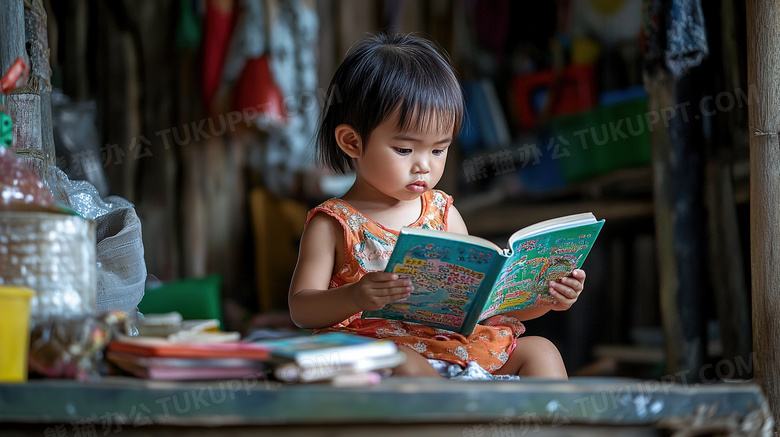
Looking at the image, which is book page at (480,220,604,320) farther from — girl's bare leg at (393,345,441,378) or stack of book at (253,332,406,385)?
stack of book at (253,332,406,385)

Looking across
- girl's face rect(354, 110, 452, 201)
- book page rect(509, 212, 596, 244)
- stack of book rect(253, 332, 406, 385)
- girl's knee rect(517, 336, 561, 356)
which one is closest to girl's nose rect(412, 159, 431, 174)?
girl's face rect(354, 110, 452, 201)

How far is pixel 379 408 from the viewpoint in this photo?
3.38ft

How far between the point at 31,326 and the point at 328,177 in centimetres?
350

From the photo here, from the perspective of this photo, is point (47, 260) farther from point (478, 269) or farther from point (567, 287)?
point (567, 287)

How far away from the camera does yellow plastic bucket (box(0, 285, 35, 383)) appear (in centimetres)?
106

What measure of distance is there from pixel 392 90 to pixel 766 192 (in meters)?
1.20

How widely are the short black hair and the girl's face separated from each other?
2 centimetres

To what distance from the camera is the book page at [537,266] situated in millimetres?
1500

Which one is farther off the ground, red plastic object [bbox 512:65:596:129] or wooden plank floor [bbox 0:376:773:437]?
red plastic object [bbox 512:65:596:129]

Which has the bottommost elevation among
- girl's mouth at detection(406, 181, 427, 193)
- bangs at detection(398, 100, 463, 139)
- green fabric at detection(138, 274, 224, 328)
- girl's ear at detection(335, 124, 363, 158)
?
green fabric at detection(138, 274, 224, 328)

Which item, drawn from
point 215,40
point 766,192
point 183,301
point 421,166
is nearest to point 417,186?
point 421,166

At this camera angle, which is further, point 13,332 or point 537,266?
point 537,266

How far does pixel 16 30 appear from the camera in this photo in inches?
75.9

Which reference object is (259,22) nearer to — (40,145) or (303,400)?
(40,145)
